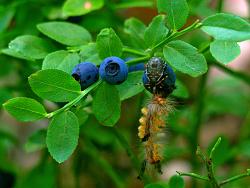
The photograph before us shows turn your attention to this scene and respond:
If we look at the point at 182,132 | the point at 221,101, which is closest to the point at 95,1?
the point at 182,132

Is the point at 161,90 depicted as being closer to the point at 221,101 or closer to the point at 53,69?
the point at 53,69

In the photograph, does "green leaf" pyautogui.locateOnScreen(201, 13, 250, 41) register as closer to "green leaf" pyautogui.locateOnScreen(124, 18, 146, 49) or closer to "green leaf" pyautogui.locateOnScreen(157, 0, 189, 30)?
"green leaf" pyautogui.locateOnScreen(157, 0, 189, 30)

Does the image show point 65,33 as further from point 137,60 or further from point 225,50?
point 225,50

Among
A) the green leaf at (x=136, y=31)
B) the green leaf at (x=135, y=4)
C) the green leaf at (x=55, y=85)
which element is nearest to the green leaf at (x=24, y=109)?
the green leaf at (x=55, y=85)

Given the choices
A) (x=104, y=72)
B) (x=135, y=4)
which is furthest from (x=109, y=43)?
(x=135, y=4)

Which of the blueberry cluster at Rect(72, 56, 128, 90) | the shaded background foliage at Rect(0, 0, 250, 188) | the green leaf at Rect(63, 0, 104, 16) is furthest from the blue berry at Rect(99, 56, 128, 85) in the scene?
the green leaf at Rect(63, 0, 104, 16)

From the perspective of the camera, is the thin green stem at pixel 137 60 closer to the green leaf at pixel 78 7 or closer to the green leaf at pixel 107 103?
the green leaf at pixel 107 103
